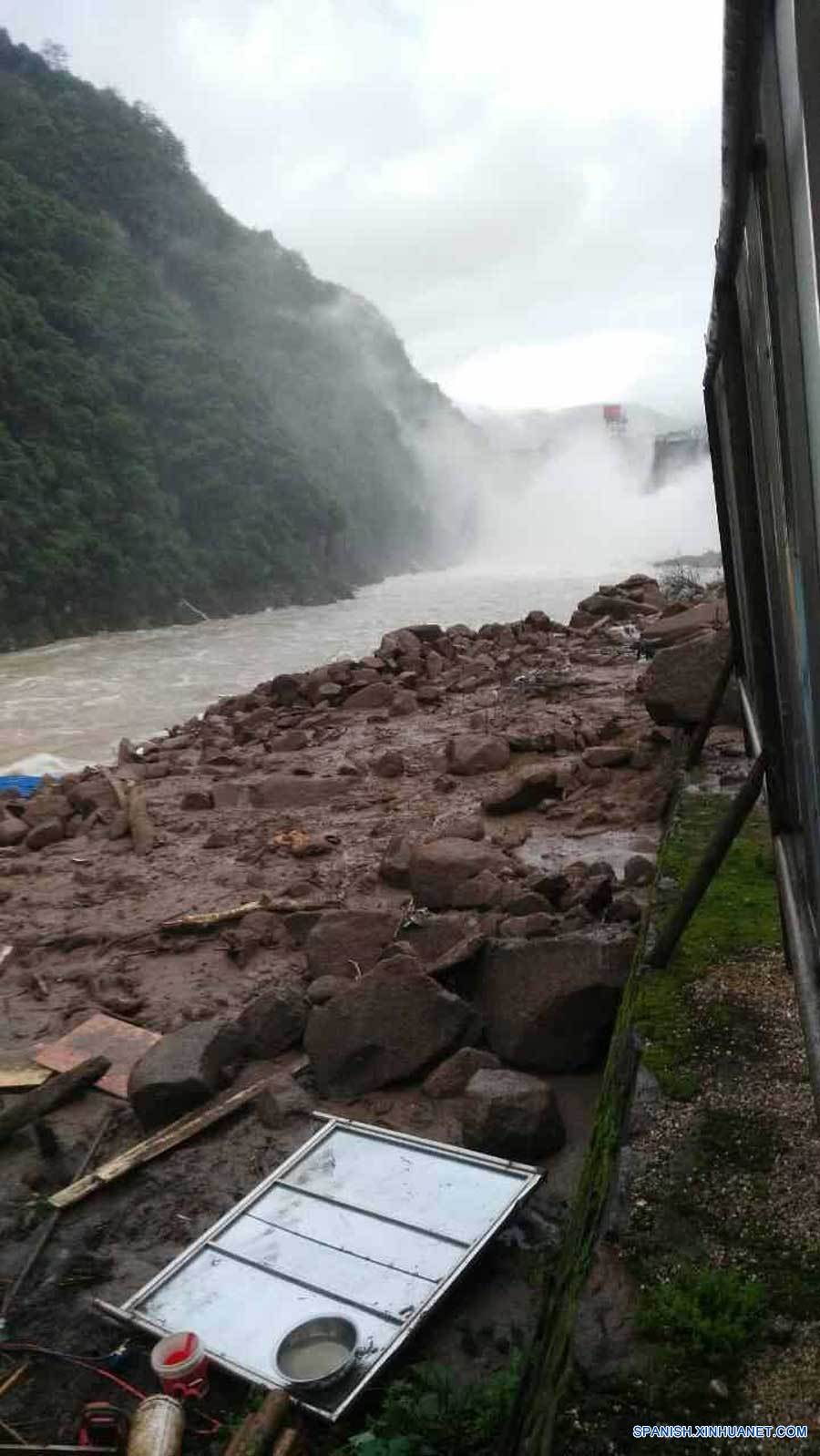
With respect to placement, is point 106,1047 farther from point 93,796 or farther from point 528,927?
point 93,796

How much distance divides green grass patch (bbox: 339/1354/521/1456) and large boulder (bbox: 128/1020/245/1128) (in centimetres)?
154

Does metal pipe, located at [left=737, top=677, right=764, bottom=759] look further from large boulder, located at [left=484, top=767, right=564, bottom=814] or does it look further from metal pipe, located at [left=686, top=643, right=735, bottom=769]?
large boulder, located at [left=484, top=767, right=564, bottom=814]

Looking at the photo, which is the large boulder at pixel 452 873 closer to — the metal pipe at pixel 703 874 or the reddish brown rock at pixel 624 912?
the reddish brown rock at pixel 624 912

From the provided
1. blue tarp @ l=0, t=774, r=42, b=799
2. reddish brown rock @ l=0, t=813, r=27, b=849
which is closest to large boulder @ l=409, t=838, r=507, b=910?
reddish brown rock @ l=0, t=813, r=27, b=849

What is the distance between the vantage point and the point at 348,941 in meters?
4.54

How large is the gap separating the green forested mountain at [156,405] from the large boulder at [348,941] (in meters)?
26.1

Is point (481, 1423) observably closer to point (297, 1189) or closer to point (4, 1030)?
point (297, 1189)

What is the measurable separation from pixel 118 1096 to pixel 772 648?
2744 millimetres

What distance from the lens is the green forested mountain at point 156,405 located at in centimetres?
3423

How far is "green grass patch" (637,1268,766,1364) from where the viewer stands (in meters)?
1.74

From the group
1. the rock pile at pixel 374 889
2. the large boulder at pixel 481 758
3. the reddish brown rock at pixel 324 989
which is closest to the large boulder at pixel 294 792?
the rock pile at pixel 374 889

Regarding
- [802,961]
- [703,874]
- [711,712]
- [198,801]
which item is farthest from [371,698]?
[802,961]

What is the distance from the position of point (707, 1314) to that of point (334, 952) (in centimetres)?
283

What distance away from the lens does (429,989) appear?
3.73 meters
